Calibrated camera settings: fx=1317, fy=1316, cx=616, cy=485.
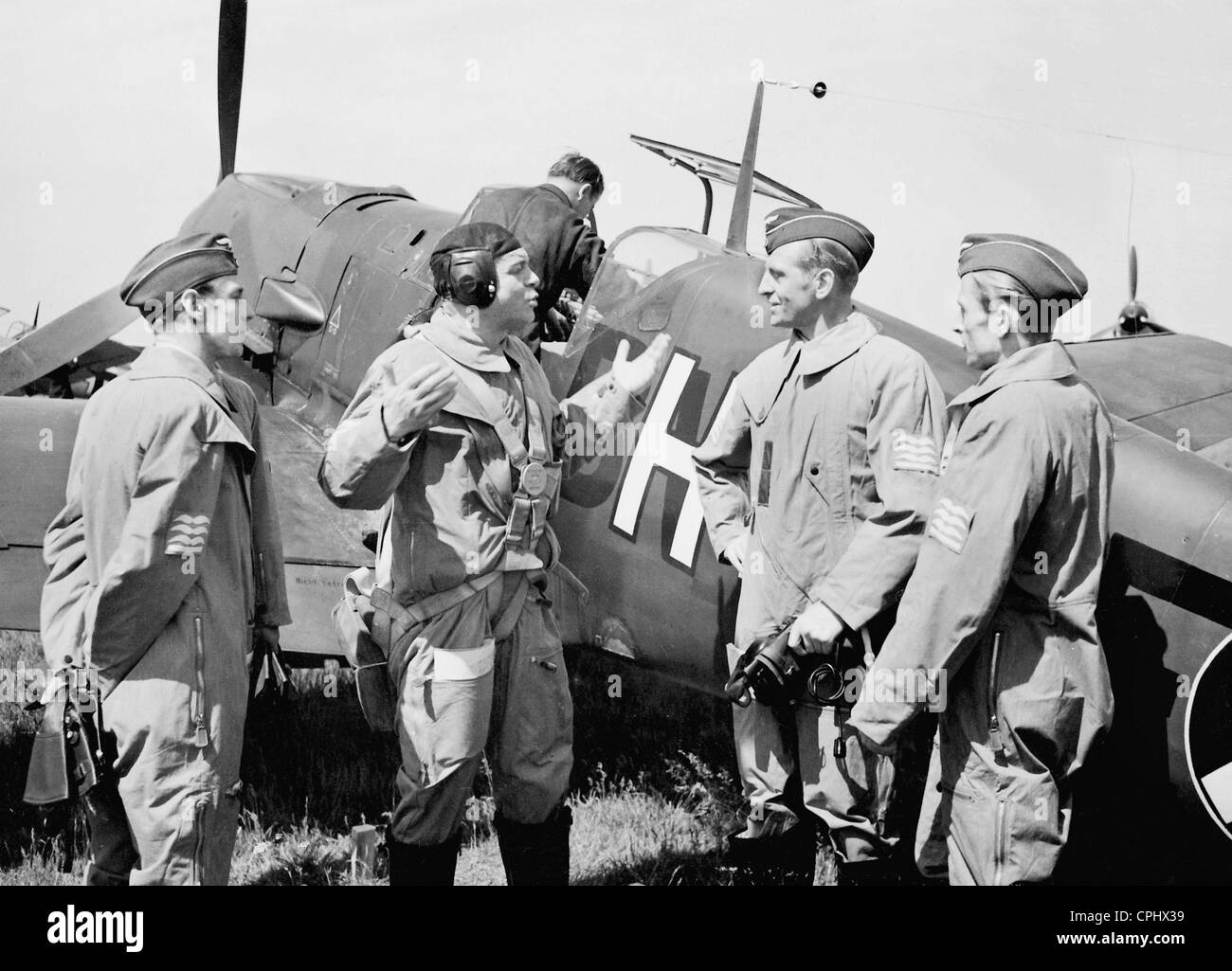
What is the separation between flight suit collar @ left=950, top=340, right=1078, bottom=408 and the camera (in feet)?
10.9

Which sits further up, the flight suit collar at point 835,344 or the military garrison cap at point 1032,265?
the military garrison cap at point 1032,265

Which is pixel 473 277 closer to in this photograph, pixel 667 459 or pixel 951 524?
pixel 667 459

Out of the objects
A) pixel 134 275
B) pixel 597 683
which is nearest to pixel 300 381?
pixel 597 683

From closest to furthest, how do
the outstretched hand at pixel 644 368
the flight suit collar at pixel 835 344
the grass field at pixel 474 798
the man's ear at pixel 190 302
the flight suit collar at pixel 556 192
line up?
1. the man's ear at pixel 190 302
2. the flight suit collar at pixel 835 344
3. the outstretched hand at pixel 644 368
4. the grass field at pixel 474 798
5. the flight suit collar at pixel 556 192

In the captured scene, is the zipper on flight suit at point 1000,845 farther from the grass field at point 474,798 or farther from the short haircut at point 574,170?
the short haircut at point 574,170

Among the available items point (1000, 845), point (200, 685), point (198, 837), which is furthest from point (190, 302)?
point (1000, 845)

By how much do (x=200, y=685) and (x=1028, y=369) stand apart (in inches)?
89.9

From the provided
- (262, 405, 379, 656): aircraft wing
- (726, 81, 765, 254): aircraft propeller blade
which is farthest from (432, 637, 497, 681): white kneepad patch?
(726, 81, 765, 254): aircraft propeller blade

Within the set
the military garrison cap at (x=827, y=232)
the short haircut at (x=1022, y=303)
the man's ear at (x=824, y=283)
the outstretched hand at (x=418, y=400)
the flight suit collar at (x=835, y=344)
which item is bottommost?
the outstretched hand at (x=418, y=400)

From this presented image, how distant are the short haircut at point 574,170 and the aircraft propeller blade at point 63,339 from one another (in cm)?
328

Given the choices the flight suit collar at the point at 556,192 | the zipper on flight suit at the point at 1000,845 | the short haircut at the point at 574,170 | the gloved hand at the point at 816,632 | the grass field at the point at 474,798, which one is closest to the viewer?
the zipper on flight suit at the point at 1000,845

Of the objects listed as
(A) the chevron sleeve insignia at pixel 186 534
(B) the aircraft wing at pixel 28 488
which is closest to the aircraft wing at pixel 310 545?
(B) the aircraft wing at pixel 28 488

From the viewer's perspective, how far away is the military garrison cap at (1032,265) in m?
3.46
